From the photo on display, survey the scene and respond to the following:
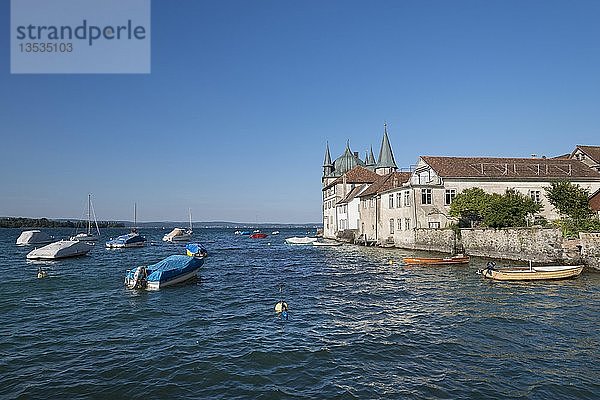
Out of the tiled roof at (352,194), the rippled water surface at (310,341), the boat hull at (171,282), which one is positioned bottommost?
the rippled water surface at (310,341)

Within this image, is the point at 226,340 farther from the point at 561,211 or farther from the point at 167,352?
the point at 561,211

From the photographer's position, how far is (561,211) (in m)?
40.0

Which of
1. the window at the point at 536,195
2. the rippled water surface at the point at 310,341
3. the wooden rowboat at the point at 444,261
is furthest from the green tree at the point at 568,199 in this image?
the rippled water surface at the point at 310,341

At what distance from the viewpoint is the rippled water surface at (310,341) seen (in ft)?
37.1

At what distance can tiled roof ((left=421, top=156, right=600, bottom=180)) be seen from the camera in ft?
171

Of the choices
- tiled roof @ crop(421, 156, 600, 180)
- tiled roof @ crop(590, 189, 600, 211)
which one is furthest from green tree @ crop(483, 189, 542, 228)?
tiled roof @ crop(421, 156, 600, 180)

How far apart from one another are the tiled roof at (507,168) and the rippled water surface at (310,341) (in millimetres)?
25588

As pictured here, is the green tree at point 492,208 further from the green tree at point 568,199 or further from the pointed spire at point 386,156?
the pointed spire at point 386,156

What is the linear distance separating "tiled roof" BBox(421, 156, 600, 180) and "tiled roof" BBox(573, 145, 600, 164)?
2.47 meters

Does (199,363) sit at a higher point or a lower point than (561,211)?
lower

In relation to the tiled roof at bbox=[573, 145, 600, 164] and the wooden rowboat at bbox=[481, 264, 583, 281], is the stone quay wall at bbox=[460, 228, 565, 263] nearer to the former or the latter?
the wooden rowboat at bbox=[481, 264, 583, 281]

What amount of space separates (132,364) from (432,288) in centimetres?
1760

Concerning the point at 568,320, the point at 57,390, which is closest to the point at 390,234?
the point at 568,320

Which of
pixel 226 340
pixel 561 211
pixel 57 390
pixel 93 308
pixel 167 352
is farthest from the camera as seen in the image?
pixel 561 211
